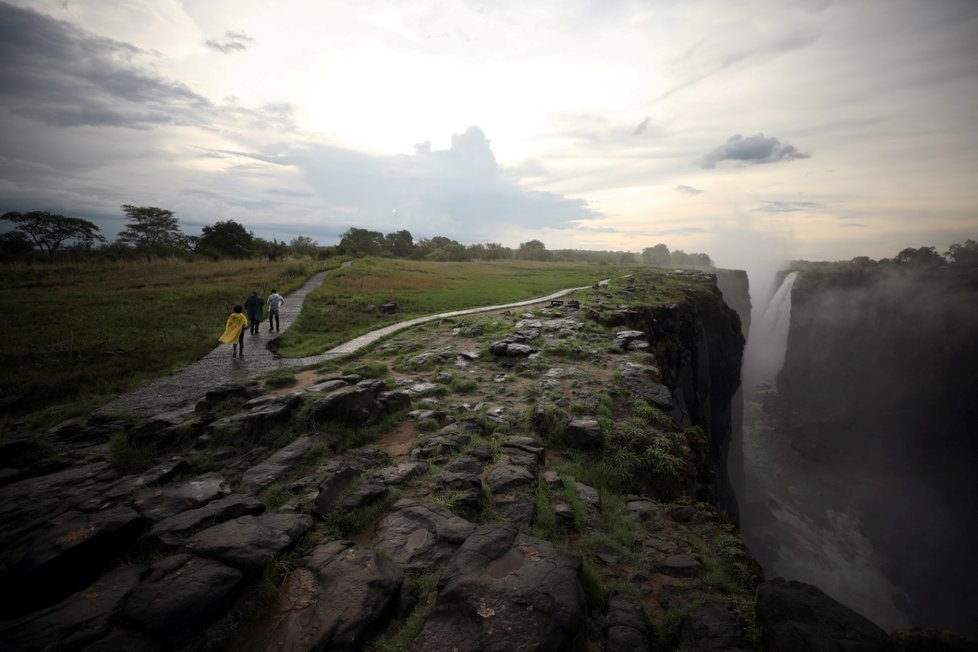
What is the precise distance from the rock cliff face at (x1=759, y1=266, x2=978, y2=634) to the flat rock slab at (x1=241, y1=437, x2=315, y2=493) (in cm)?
3673

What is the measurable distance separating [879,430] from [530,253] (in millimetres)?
90627

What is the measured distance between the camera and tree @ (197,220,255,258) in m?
59.2

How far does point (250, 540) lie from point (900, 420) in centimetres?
5333

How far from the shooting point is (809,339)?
156 ft

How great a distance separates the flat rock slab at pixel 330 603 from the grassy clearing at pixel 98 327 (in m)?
10.1

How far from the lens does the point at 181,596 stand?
3.59 m

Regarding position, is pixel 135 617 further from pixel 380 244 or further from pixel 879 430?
pixel 380 244

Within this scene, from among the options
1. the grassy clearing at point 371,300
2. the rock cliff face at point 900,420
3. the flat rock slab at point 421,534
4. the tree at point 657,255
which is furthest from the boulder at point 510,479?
the tree at point 657,255

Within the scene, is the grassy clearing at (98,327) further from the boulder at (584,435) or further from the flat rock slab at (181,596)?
the boulder at (584,435)

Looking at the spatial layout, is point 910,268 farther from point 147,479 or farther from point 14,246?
point 14,246

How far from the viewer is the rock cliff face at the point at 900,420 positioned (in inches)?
1003

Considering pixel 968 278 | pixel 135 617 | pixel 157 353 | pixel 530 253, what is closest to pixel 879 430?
pixel 968 278

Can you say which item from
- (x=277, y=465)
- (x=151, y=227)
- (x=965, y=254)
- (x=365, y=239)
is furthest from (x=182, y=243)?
(x=965, y=254)

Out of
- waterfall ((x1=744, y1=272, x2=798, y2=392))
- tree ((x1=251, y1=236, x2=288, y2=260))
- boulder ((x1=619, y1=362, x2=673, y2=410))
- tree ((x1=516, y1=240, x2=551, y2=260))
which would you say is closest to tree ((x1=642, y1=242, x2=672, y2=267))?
tree ((x1=516, y1=240, x2=551, y2=260))
